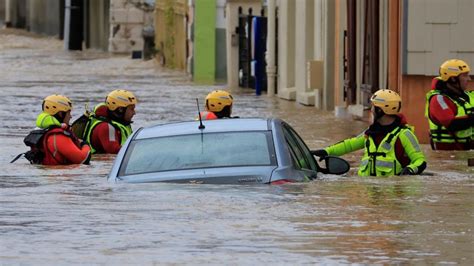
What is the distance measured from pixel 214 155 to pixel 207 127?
514 mm

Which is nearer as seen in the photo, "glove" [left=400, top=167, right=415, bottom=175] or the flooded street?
the flooded street

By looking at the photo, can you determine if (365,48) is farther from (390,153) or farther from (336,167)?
(336,167)

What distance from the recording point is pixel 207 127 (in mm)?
13258

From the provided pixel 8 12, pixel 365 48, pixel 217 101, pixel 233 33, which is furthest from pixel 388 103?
pixel 8 12

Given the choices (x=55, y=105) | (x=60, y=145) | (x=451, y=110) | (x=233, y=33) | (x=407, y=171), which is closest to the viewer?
(x=407, y=171)

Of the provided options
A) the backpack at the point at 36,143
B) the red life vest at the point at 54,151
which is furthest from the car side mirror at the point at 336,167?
the backpack at the point at 36,143

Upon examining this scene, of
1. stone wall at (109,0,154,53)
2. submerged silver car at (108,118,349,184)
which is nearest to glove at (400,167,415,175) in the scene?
submerged silver car at (108,118,349,184)

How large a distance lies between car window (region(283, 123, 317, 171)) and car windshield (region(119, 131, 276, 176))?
1.19 ft

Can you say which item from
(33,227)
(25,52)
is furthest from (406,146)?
(25,52)

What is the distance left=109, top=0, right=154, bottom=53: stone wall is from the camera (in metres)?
53.2

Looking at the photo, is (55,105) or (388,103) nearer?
(388,103)

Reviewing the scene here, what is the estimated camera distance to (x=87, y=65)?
159ft

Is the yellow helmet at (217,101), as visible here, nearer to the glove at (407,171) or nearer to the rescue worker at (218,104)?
the rescue worker at (218,104)

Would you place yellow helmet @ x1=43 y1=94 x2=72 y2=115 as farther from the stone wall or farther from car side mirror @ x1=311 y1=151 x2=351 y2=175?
the stone wall
